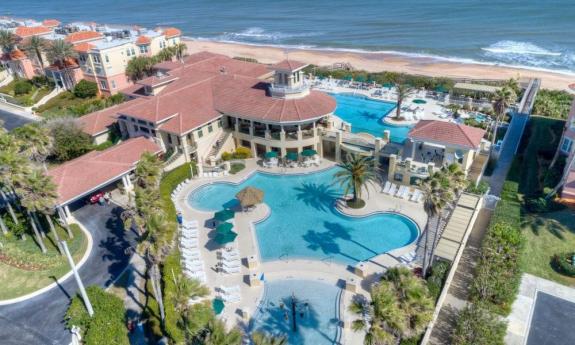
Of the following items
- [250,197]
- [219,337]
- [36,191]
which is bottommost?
[250,197]

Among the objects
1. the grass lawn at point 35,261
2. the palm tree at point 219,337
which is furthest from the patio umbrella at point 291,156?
the palm tree at point 219,337

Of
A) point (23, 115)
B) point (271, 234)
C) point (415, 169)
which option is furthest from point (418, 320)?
point (23, 115)

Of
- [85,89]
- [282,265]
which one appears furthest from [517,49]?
[85,89]

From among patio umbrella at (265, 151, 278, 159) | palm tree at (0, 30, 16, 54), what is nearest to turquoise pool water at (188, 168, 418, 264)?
patio umbrella at (265, 151, 278, 159)

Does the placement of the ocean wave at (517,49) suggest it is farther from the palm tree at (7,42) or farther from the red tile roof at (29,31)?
the palm tree at (7,42)

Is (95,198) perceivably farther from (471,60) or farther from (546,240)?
(471,60)

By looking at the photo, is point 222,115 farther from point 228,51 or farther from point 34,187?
point 228,51

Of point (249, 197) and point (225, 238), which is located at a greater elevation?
point (249, 197)
